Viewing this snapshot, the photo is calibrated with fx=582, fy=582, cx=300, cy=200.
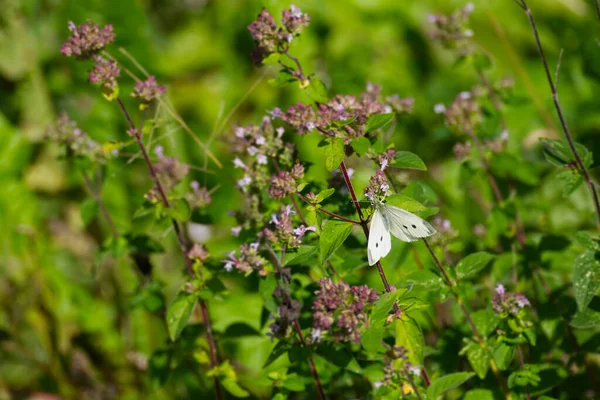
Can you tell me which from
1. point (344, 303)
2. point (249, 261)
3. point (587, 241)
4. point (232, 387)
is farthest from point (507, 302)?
point (232, 387)

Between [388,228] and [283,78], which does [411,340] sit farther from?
[283,78]

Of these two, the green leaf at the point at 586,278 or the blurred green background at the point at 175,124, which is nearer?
the green leaf at the point at 586,278

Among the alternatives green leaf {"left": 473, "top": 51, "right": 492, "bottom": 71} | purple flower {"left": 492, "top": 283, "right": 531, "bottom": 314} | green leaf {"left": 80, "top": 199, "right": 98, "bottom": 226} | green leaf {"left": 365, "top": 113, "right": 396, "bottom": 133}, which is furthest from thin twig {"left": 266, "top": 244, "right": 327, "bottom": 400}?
green leaf {"left": 473, "top": 51, "right": 492, "bottom": 71}

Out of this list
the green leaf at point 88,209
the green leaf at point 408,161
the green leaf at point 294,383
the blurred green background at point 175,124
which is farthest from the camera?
the blurred green background at point 175,124

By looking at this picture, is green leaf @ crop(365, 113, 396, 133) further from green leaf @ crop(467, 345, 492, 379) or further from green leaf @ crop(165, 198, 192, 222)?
green leaf @ crop(467, 345, 492, 379)

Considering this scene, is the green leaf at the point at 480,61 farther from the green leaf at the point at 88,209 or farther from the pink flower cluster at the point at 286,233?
the green leaf at the point at 88,209

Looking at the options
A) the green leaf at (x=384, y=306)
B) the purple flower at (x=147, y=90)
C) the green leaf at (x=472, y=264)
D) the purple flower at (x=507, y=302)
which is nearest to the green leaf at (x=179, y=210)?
the purple flower at (x=147, y=90)
